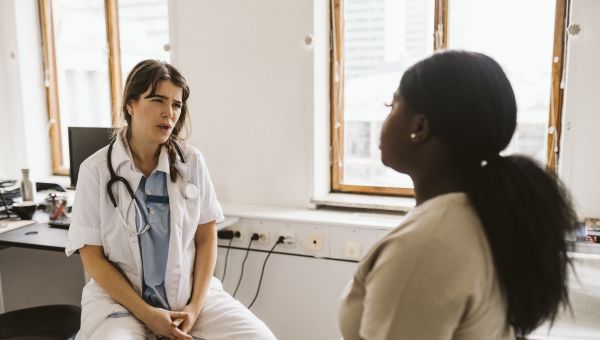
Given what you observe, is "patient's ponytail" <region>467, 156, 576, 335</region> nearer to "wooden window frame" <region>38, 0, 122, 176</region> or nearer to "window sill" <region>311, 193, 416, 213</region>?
"window sill" <region>311, 193, 416, 213</region>

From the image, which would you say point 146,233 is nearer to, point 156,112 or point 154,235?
point 154,235

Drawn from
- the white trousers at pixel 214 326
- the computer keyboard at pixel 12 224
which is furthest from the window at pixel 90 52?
the white trousers at pixel 214 326

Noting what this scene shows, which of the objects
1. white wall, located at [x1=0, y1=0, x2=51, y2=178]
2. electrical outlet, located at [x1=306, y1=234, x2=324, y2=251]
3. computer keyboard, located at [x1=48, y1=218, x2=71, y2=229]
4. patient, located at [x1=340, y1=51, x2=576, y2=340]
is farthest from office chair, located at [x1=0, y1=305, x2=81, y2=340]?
white wall, located at [x1=0, y1=0, x2=51, y2=178]

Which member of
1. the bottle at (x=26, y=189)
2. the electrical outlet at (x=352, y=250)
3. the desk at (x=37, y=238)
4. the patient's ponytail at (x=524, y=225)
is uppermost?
the patient's ponytail at (x=524, y=225)

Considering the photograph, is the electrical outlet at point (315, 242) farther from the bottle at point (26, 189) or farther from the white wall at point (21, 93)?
the white wall at point (21, 93)

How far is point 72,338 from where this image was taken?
154 cm

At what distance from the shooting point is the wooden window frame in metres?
2.92

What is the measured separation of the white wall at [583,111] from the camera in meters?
1.82

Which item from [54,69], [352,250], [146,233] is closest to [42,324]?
[146,233]

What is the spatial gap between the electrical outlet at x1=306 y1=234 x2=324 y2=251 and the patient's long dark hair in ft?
4.61

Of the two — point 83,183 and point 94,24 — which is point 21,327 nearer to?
point 83,183

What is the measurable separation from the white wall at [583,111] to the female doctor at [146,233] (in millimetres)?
1372

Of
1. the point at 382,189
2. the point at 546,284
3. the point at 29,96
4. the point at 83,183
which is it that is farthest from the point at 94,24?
the point at 546,284

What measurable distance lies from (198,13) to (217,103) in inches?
18.1
